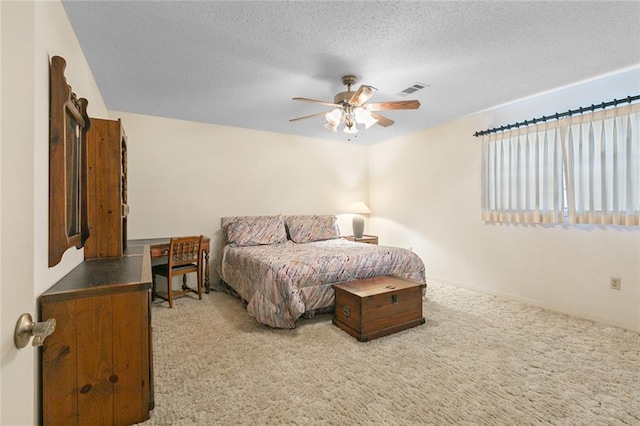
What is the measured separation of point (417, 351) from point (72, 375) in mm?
2159

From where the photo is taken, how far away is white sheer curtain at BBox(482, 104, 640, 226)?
272 centimetres

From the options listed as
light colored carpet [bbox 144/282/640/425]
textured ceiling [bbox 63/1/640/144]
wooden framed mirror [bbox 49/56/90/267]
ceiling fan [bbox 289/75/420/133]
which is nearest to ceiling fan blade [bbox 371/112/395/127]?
ceiling fan [bbox 289/75/420/133]

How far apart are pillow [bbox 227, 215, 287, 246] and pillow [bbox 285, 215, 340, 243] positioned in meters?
0.15

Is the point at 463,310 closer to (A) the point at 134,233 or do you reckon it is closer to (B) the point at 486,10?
(B) the point at 486,10

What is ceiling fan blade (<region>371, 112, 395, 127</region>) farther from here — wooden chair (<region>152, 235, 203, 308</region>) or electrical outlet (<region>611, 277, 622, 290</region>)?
electrical outlet (<region>611, 277, 622, 290</region>)

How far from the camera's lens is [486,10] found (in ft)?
Answer: 6.10

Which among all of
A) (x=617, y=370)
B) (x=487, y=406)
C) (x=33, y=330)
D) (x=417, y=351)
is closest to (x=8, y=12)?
(x=33, y=330)

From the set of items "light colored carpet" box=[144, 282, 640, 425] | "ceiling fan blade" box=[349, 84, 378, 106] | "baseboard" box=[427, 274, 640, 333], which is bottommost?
"light colored carpet" box=[144, 282, 640, 425]

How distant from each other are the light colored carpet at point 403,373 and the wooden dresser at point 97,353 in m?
0.22

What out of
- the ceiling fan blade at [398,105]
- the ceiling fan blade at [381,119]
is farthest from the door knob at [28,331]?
the ceiling fan blade at [381,119]

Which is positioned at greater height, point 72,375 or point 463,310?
point 72,375

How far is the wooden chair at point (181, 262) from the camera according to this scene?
3.35 meters

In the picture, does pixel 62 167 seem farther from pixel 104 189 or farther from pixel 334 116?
pixel 334 116

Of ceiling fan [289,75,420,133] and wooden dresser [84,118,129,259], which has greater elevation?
ceiling fan [289,75,420,133]
